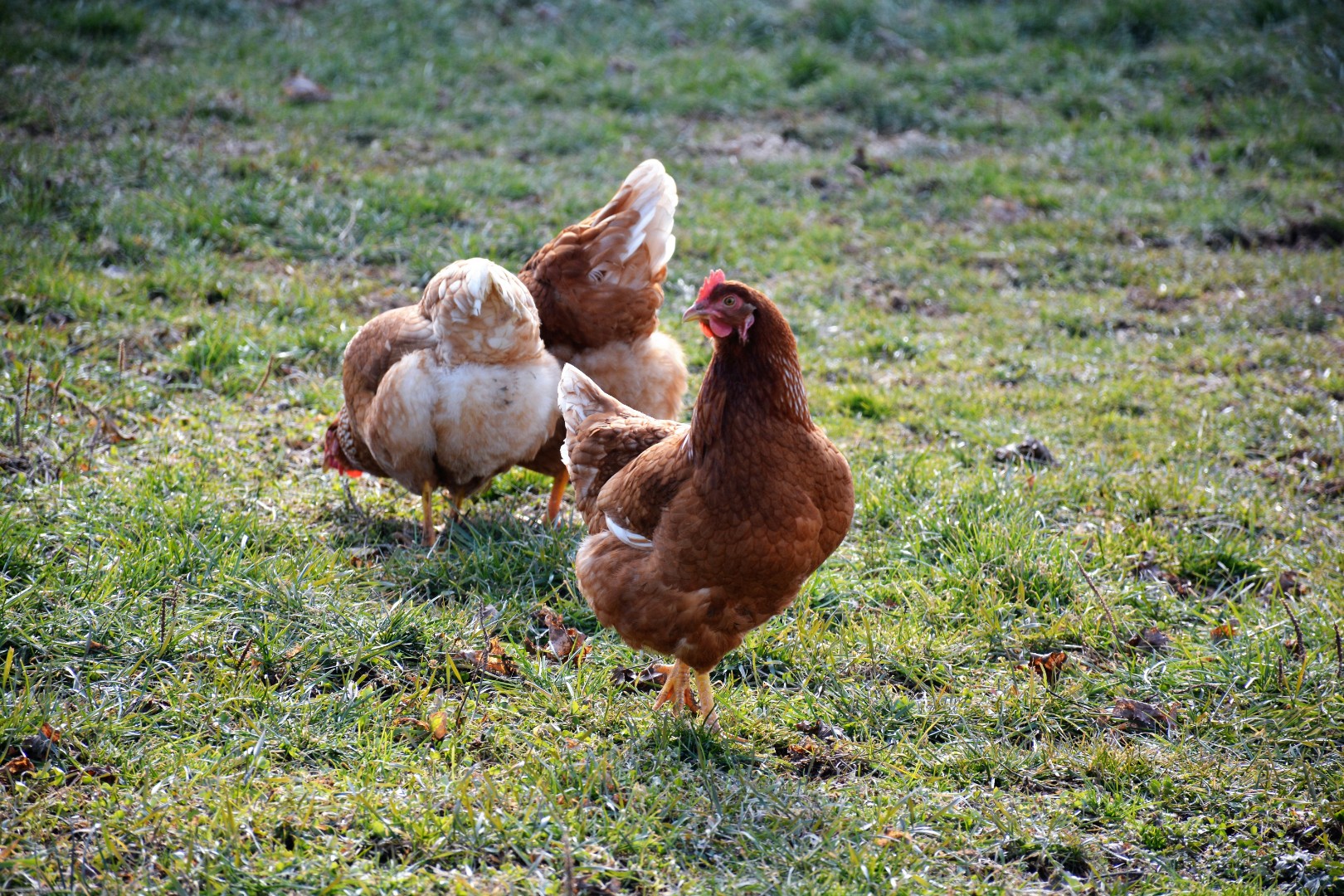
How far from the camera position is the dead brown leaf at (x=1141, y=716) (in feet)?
11.4

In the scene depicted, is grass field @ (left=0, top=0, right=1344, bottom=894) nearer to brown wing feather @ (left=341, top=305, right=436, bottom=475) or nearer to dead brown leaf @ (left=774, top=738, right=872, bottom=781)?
dead brown leaf @ (left=774, top=738, right=872, bottom=781)

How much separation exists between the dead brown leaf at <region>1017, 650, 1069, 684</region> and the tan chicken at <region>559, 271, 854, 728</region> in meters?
1.00

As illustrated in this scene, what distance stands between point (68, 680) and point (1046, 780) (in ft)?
9.96

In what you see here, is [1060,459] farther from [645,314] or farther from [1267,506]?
[645,314]

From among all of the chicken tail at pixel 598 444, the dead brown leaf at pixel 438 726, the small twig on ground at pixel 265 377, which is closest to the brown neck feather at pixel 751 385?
the chicken tail at pixel 598 444

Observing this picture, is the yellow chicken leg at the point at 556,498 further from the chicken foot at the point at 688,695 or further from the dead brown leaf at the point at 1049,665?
the dead brown leaf at the point at 1049,665

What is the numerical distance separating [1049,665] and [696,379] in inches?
107

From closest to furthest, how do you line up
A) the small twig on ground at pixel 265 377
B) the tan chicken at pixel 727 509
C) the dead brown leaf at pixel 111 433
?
the tan chicken at pixel 727 509 → the dead brown leaf at pixel 111 433 → the small twig on ground at pixel 265 377

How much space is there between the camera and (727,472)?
3.09 m

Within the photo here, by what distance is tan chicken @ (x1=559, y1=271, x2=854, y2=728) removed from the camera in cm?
308

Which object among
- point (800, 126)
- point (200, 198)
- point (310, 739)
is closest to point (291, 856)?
point (310, 739)

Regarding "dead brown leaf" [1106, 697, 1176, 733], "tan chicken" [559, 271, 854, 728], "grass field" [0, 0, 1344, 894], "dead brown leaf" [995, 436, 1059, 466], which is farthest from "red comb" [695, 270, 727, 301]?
"dead brown leaf" [995, 436, 1059, 466]

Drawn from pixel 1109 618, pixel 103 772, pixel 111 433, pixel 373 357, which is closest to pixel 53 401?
pixel 111 433

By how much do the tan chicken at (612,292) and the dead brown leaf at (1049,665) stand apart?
194 centimetres
